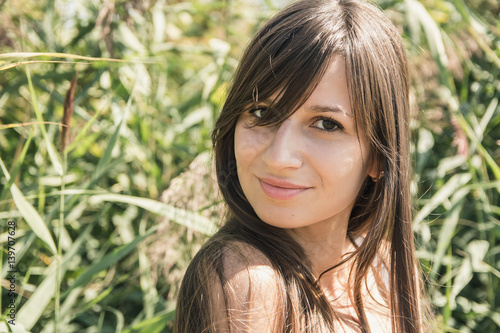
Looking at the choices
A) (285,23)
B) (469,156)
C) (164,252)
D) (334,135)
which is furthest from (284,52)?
(469,156)

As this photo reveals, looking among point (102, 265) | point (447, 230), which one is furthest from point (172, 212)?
point (447, 230)

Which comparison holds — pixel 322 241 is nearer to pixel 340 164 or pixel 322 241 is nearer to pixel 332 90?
pixel 340 164

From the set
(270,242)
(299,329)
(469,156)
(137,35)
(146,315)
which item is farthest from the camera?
(137,35)

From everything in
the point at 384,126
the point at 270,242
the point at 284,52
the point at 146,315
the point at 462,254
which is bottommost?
the point at 462,254

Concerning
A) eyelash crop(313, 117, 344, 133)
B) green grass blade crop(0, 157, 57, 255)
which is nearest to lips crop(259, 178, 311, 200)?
eyelash crop(313, 117, 344, 133)

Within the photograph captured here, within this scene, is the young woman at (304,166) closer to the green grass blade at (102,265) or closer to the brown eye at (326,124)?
the brown eye at (326,124)

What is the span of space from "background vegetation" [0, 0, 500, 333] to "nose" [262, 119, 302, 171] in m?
0.42

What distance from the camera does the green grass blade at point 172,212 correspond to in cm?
131

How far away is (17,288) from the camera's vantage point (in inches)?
60.6

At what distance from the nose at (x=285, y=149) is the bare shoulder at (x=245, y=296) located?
0.19 meters

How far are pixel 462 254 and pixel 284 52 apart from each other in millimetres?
1084

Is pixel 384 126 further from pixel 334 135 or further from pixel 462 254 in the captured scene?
pixel 462 254

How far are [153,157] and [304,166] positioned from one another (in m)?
0.99

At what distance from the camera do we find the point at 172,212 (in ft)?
4.48
